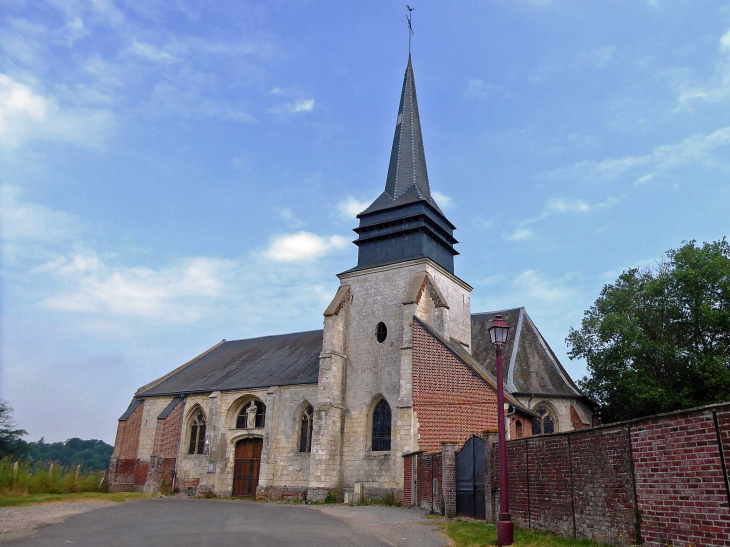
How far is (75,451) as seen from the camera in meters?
83.5

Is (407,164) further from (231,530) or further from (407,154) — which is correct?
(231,530)

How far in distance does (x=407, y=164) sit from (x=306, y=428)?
13252 millimetres

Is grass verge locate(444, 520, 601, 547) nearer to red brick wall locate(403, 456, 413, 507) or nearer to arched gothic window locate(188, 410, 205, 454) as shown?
red brick wall locate(403, 456, 413, 507)

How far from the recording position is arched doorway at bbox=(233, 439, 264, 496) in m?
23.5

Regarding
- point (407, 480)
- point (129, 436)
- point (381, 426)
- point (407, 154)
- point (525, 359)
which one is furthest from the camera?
point (129, 436)

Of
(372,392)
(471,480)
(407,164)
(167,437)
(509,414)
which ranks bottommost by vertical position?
(471,480)

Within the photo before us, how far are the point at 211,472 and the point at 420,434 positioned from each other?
1071 cm

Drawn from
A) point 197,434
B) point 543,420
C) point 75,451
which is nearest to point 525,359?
point 543,420

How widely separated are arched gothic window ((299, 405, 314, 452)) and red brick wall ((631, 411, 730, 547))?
1691 cm

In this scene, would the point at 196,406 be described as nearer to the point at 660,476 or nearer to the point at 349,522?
the point at 349,522

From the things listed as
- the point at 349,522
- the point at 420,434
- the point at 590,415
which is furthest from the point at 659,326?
the point at 349,522

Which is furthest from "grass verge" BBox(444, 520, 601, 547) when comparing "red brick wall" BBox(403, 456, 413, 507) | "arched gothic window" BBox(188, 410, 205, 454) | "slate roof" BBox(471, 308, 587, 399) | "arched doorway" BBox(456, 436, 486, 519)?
"arched gothic window" BBox(188, 410, 205, 454)

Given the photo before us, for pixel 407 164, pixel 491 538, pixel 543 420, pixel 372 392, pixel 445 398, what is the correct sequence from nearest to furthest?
1. pixel 491 538
2. pixel 445 398
3. pixel 372 392
4. pixel 543 420
5. pixel 407 164

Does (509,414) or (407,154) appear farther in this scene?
(407,154)
